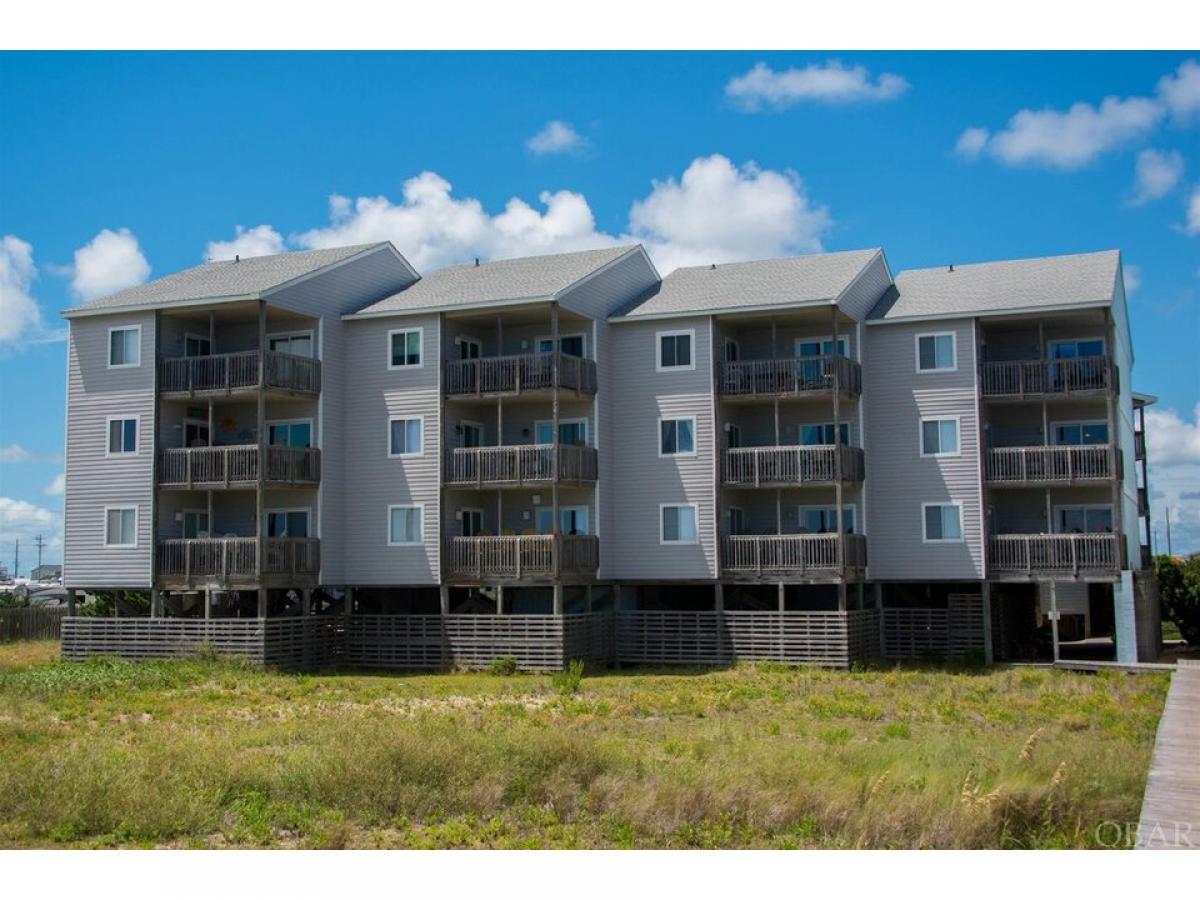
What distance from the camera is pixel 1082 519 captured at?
3956cm

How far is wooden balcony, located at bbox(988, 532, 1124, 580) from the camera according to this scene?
36.7 metres

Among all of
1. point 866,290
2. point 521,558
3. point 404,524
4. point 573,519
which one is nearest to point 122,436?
point 404,524

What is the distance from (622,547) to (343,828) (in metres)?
23.9

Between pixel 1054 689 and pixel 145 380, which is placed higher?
pixel 145 380

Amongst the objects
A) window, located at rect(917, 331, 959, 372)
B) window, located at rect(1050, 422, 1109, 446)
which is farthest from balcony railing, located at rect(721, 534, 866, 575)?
window, located at rect(1050, 422, 1109, 446)

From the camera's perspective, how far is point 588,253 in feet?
141

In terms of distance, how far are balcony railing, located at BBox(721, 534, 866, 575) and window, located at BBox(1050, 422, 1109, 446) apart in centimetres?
691

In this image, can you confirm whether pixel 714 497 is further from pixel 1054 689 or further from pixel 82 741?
pixel 82 741

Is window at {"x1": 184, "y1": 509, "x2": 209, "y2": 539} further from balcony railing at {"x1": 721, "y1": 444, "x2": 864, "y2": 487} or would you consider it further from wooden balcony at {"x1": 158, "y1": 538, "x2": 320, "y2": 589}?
balcony railing at {"x1": 721, "y1": 444, "x2": 864, "y2": 487}

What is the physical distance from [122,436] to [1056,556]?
86.6 ft

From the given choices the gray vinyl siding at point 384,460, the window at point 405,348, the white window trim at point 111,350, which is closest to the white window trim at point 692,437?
the gray vinyl siding at point 384,460

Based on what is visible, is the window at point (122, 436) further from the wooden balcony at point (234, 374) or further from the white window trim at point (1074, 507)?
the white window trim at point (1074, 507)

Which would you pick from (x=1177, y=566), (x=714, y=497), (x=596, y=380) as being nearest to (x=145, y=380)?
(x=596, y=380)

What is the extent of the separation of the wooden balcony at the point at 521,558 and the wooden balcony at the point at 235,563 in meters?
4.10
